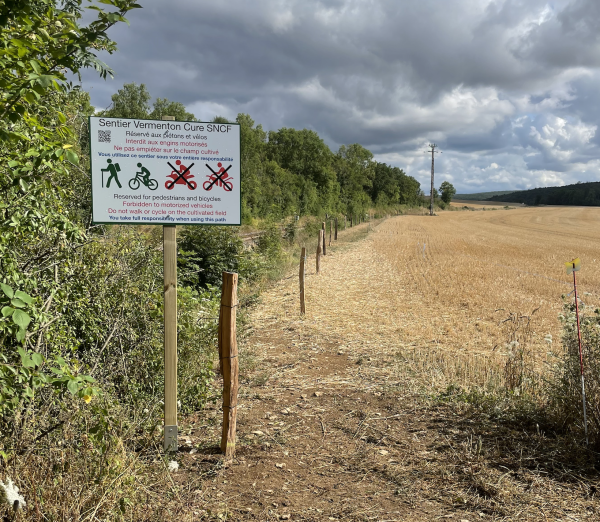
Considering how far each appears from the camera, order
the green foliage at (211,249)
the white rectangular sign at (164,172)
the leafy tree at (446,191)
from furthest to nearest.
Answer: the leafy tree at (446,191), the green foliage at (211,249), the white rectangular sign at (164,172)

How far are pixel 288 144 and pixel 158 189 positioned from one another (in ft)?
201

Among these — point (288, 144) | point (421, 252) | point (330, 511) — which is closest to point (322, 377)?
point (330, 511)

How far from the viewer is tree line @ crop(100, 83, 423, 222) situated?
136 feet

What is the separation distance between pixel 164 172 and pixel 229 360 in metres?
1.70

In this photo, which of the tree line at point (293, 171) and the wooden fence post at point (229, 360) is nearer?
the wooden fence post at point (229, 360)

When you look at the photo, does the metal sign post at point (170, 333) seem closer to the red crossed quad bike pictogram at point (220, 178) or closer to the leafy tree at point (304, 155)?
the red crossed quad bike pictogram at point (220, 178)

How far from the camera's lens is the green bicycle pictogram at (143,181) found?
3992 millimetres

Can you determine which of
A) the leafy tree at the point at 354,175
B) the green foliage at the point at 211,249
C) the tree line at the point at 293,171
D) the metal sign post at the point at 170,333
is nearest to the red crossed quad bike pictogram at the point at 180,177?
the metal sign post at the point at 170,333

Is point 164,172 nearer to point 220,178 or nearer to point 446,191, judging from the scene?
point 220,178

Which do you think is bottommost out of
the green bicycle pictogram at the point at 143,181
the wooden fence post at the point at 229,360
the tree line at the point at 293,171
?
the wooden fence post at the point at 229,360

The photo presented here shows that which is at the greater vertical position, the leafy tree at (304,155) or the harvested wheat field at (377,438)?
the leafy tree at (304,155)

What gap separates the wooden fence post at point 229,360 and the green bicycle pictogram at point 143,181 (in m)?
0.98

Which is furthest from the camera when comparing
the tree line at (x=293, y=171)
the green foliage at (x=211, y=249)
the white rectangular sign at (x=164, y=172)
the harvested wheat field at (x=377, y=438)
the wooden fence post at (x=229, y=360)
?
the tree line at (x=293, y=171)

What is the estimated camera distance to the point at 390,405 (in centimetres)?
538
